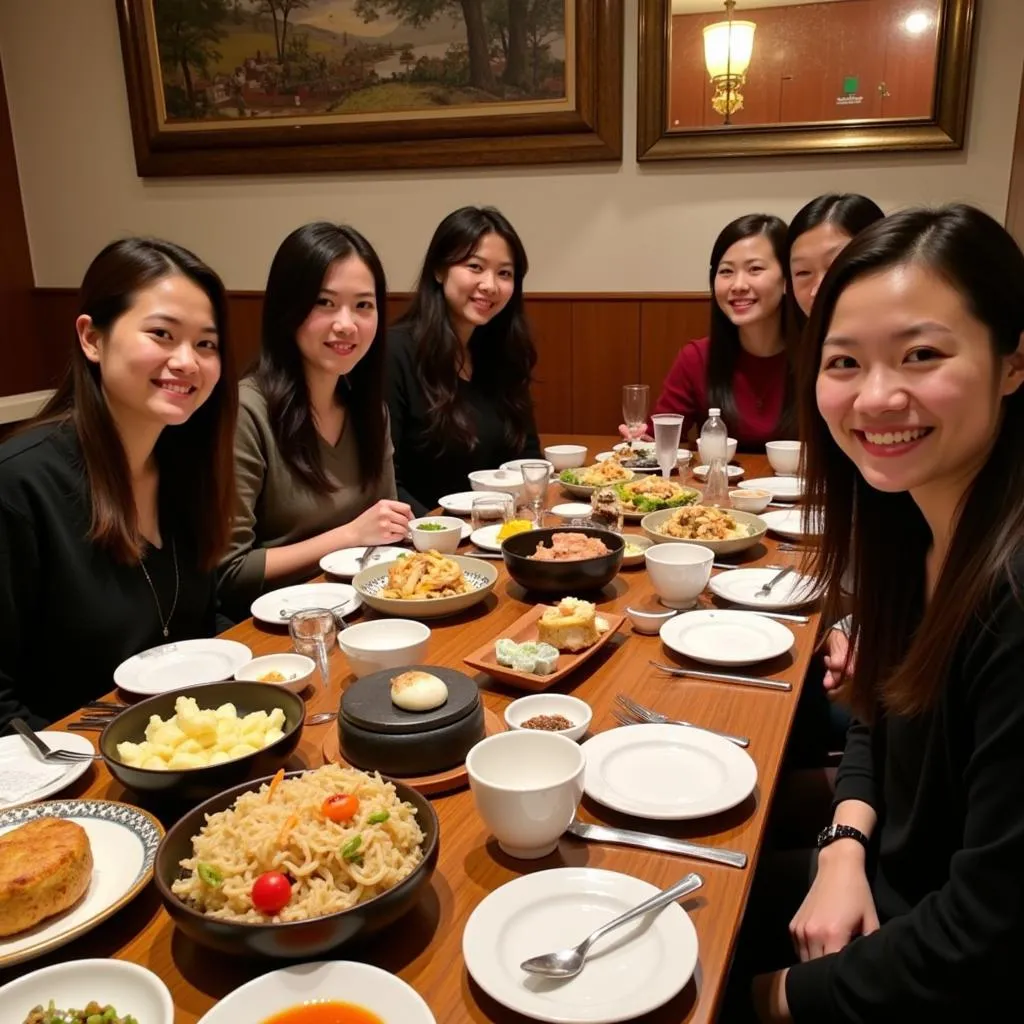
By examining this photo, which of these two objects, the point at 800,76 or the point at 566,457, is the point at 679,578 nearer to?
the point at 566,457

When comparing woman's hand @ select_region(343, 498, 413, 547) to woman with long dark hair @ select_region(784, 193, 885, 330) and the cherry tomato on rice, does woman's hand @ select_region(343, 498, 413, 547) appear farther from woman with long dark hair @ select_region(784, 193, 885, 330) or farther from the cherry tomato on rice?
woman with long dark hair @ select_region(784, 193, 885, 330)

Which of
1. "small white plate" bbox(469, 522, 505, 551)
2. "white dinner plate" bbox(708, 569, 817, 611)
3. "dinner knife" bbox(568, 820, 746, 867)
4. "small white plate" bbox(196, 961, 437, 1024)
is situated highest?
"small white plate" bbox(196, 961, 437, 1024)

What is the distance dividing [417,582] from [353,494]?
2.82 ft

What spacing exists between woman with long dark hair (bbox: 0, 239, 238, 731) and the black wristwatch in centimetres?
127

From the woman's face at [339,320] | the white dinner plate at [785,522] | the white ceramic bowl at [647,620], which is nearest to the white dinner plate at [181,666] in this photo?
A: the white ceramic bowl at [647,620]

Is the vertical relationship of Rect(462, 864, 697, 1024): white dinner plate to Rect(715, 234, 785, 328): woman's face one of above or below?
below

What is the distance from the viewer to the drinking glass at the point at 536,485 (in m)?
2.20

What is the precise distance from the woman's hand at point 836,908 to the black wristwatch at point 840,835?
0.01m

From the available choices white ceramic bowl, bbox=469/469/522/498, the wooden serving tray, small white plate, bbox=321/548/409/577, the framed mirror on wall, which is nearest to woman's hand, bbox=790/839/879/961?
the wooden serving tray

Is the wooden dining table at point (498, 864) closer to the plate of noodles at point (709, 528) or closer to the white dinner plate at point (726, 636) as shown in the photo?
the white dinner plate at point (726, 636)

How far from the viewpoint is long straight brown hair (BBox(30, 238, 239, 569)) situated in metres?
1.64

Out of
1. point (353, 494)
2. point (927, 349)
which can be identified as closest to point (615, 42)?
point (353, 494)

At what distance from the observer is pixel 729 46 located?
12.5 ft

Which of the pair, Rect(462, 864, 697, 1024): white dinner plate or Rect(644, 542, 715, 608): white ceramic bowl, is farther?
Rect(644, 542, 715, 608): white ceramic bowl
